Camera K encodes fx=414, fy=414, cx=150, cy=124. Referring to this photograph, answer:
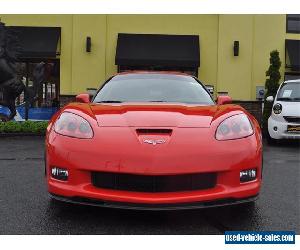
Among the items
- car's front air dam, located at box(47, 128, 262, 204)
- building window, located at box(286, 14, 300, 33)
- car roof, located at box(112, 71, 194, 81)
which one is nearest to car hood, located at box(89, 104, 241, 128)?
car's front air dam, located at box(47, 128, 262, 204)

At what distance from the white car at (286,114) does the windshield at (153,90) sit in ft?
15.3

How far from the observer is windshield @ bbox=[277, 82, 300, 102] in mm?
9090

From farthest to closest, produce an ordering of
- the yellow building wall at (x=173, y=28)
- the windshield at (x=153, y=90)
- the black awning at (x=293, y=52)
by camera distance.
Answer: the yellow building wall at (x=173, y=28) → the black awning at (x=293, y=52) → the windshield at (x=153, y=90)

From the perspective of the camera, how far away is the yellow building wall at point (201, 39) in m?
14.5

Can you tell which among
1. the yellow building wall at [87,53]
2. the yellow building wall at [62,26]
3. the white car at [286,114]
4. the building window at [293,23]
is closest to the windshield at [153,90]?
the white car at [286,114]

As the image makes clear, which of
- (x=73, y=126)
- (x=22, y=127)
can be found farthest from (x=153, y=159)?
(x=22, y=127)

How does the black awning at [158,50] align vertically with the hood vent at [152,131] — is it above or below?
above

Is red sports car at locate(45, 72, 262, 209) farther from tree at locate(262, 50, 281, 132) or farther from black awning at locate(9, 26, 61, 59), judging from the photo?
black awning at locate(9, 26, 61, 59)

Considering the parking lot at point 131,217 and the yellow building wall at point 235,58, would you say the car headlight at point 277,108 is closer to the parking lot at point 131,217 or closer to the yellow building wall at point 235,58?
the parking lot at point 131,217

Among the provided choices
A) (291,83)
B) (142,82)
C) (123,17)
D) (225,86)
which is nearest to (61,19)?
(123,17)

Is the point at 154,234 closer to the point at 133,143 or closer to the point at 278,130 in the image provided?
the point at 133,143

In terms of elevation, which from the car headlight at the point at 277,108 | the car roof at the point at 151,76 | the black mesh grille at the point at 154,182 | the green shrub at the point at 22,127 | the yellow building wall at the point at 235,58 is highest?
the yellow building wall at the point at 235,58

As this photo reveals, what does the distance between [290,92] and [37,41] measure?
872cm

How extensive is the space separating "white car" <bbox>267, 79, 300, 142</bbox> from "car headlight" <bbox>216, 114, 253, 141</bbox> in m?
5.73
